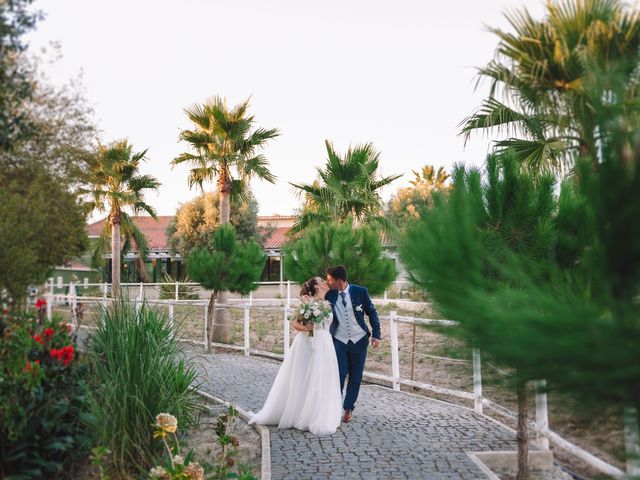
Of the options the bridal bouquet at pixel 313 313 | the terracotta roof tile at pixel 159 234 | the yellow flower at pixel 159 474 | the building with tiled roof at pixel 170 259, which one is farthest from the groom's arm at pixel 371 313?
the building with tiled roof at pixel 170 259

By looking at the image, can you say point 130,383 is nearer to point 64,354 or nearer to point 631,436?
Result: point 64,354

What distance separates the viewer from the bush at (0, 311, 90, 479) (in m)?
4.43

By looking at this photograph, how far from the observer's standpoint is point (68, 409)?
587 cm

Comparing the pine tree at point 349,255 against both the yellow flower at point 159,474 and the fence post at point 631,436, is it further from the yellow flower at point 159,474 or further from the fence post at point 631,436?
the fence post at point 631,436

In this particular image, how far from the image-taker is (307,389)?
26.1 feet

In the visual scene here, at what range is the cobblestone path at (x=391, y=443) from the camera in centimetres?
595

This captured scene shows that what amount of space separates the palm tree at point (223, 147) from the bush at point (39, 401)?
14.5 metres

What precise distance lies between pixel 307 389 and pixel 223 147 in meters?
14.4

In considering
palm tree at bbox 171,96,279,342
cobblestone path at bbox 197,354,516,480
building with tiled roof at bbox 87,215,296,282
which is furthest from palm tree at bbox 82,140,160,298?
cobblestone path at bbox 197,354,516,480

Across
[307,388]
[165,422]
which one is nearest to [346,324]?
[307,388]

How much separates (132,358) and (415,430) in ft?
10.9

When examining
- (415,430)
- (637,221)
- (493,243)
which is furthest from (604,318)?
(415,430)

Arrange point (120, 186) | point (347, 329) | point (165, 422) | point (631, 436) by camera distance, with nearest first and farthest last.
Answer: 1. point (631, 436)
2. point (165, 422)
3. point (347, 329)
4. point (120, 186)

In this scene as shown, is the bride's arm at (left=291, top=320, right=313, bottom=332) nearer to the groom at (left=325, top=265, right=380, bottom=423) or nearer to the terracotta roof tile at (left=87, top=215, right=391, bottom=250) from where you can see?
the groom at (left=325, top=265, right=380, bottom=423)
